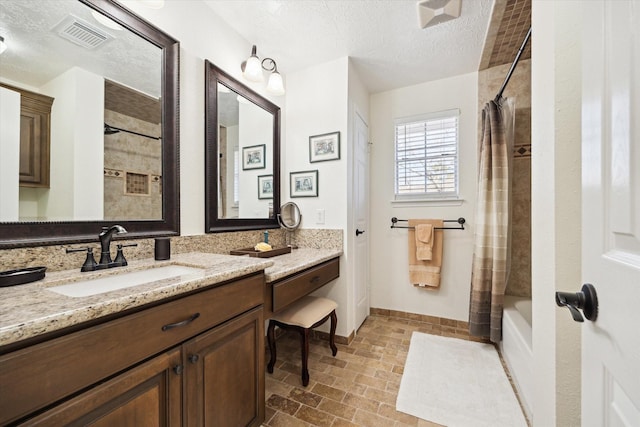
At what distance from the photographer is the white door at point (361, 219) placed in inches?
96.3

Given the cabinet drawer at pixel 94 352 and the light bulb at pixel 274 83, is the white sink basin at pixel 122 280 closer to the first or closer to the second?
the cabinet drawer at pixel 94 352

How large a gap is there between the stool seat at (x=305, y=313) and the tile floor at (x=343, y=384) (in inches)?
16.8

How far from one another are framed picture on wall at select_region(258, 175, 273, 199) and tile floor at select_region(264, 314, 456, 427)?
4.46ft

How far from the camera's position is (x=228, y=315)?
3.52 ft

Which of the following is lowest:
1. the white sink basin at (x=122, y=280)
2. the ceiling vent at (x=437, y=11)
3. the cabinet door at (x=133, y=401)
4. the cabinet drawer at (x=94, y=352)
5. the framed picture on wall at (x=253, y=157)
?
the cabinet door at (x=133, y=401)

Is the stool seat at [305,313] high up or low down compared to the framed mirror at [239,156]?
down

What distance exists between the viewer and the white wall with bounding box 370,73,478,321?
2537mm

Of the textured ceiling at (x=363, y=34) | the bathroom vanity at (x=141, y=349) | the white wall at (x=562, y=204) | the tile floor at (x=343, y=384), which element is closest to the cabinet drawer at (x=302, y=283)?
the bathroom vanity at (x=141, y=349)

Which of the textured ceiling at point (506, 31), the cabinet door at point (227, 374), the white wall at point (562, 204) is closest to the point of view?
the white wall at point (562, 204)

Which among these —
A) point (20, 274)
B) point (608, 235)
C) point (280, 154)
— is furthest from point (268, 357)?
point (608, 235)

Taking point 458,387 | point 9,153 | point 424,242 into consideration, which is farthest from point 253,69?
point 458,387

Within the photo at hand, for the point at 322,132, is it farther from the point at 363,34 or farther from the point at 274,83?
the point at 363,34

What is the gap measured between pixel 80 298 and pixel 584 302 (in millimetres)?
1319

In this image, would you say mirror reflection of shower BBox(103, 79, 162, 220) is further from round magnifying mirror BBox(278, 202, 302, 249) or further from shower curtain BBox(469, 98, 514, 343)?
shower curtain BBox(469, 98, 514, 343)
